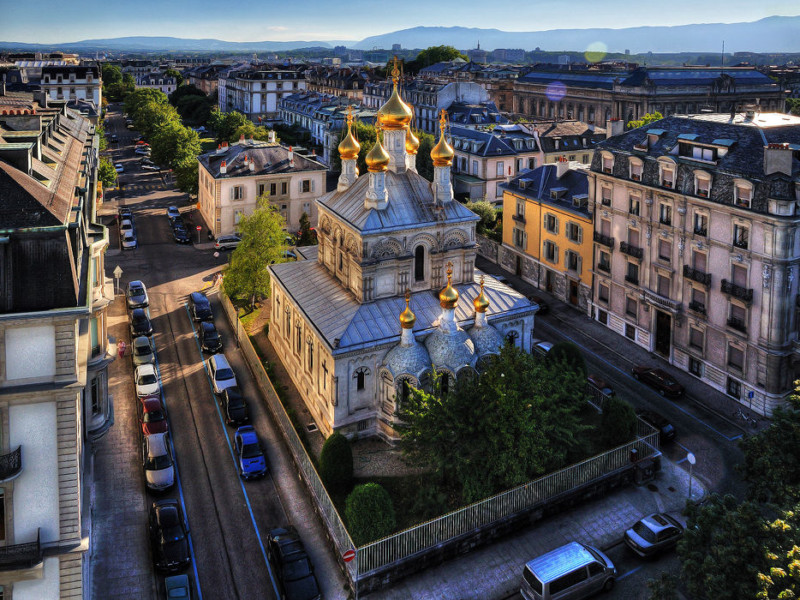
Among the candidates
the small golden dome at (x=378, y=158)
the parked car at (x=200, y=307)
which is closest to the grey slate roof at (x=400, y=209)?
the small golden dome at (x=378, y=158)

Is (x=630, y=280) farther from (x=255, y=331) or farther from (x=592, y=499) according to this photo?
(x=255, y=331)

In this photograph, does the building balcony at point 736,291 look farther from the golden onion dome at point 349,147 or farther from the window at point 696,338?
the golden onion dome at point 349,147

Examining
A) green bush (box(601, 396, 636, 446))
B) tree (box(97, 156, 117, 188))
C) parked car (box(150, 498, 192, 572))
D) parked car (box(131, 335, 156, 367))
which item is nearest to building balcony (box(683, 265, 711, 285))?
green bush (box(601, 396, 636, 446))

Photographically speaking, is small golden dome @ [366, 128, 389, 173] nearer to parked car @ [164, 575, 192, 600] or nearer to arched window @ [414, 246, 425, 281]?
arched window @ [414, 246, 425, 281]

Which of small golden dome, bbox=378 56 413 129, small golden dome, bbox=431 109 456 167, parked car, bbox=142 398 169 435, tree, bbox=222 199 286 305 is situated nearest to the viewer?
parked car, bbox=142 398 169 435

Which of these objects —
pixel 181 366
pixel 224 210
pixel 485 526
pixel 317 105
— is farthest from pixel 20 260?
pixel 317 105
